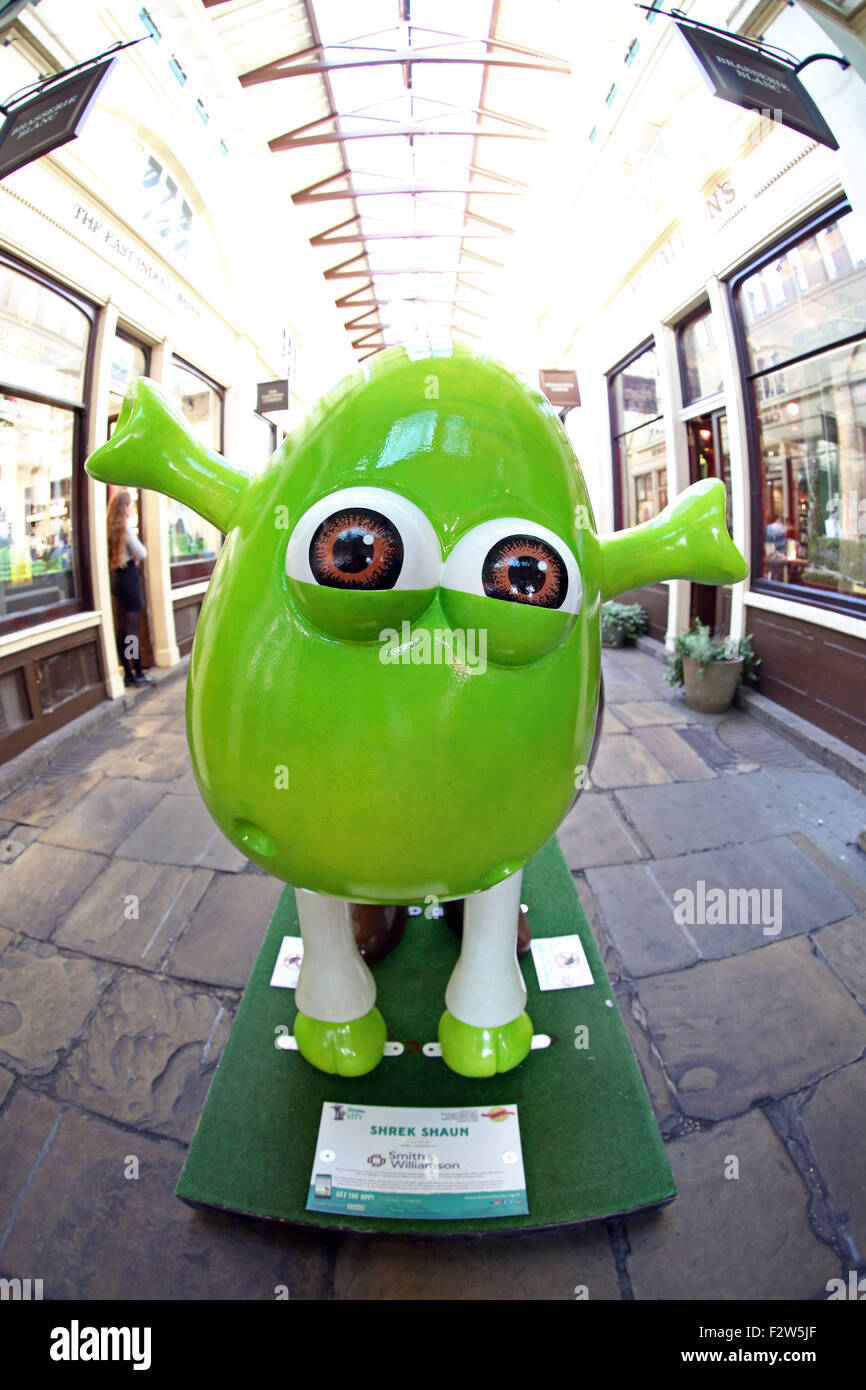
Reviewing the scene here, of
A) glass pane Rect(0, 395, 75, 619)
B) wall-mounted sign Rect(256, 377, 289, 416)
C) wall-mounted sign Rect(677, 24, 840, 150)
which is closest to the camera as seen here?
wall-mounted sign Rect(677, 24, 840, 150)

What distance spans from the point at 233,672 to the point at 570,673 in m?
0.57

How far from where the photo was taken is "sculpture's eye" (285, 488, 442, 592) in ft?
2.95

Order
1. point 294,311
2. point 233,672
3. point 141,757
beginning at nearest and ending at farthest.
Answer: point 233,672 → point 141,757 → point 294,311

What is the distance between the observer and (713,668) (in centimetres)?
471

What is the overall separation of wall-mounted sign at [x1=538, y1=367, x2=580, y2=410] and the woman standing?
15.5ft

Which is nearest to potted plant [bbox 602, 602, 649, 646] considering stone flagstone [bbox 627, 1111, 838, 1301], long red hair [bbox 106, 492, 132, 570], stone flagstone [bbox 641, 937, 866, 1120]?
long red hair [bbox 106, 492, 132, 570]

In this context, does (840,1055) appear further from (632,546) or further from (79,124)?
(79,124)

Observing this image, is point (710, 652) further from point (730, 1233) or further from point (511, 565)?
point (511, 565)

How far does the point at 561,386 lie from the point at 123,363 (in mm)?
4691

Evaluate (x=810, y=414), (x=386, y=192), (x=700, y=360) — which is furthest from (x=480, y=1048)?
(x=386, y=192)

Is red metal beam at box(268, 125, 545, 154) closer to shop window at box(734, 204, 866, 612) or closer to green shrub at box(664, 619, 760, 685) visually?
shop window at box(734, 204, 866, 612)
